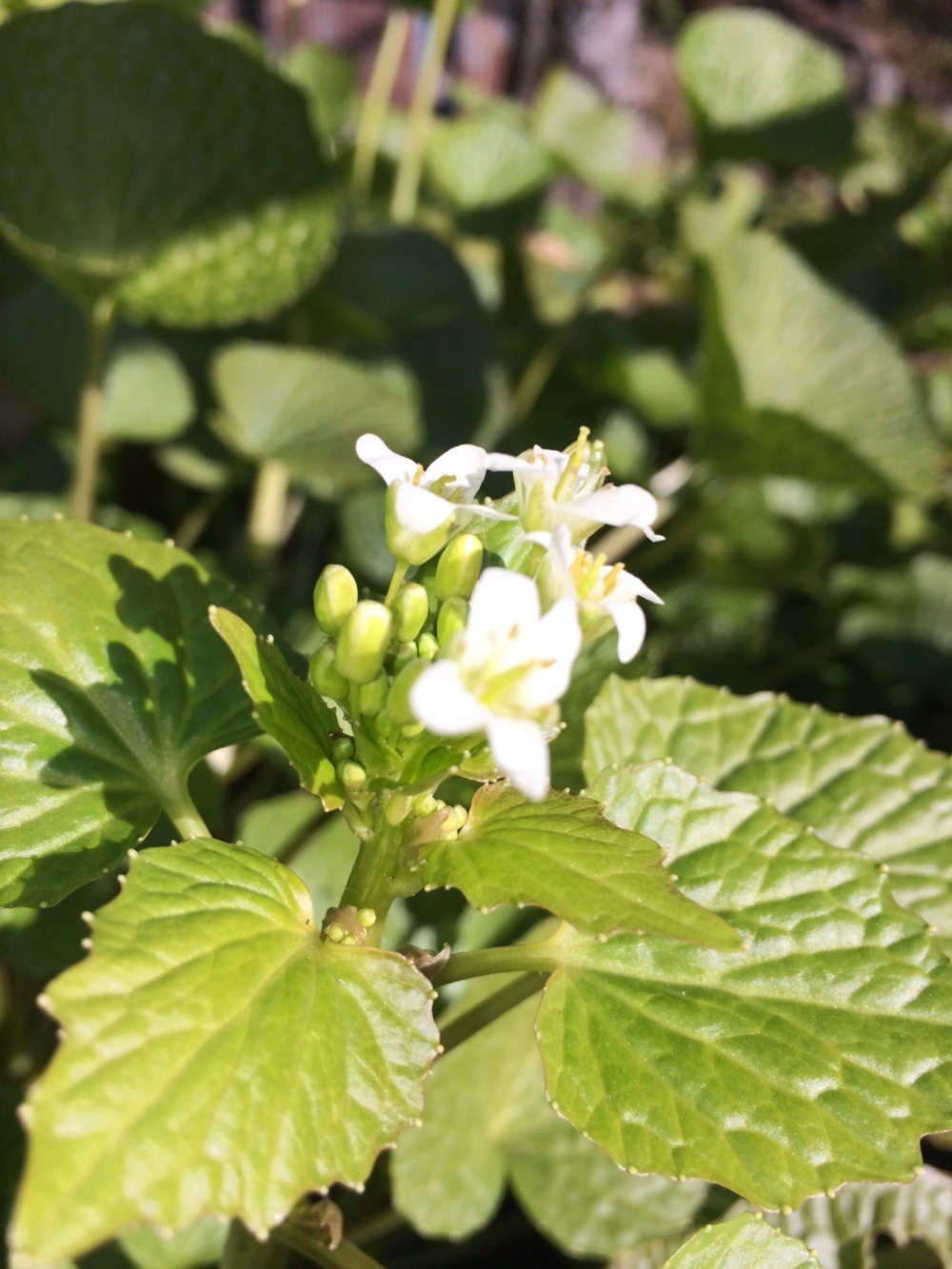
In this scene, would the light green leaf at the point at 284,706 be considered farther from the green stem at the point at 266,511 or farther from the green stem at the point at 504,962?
the green stem at the point at 266,511

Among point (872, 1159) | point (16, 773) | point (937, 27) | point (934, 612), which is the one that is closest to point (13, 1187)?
point (16, 773)

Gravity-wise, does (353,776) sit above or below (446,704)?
below

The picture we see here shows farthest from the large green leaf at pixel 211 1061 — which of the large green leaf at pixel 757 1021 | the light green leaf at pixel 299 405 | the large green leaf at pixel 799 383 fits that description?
the large green leaf at pixel 799 383

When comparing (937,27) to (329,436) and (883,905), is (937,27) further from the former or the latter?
(883,905)

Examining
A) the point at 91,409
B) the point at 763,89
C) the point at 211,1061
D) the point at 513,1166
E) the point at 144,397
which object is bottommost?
the point at 513,1166

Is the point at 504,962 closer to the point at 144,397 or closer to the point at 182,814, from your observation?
the point at 182,814

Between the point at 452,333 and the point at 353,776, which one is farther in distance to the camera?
the point at 452,333

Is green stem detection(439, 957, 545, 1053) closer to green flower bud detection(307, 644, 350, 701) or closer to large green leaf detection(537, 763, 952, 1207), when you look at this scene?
large green leaf detection(537, 763, 952, 1207)

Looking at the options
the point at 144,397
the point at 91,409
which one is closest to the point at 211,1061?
the point at 91,409
